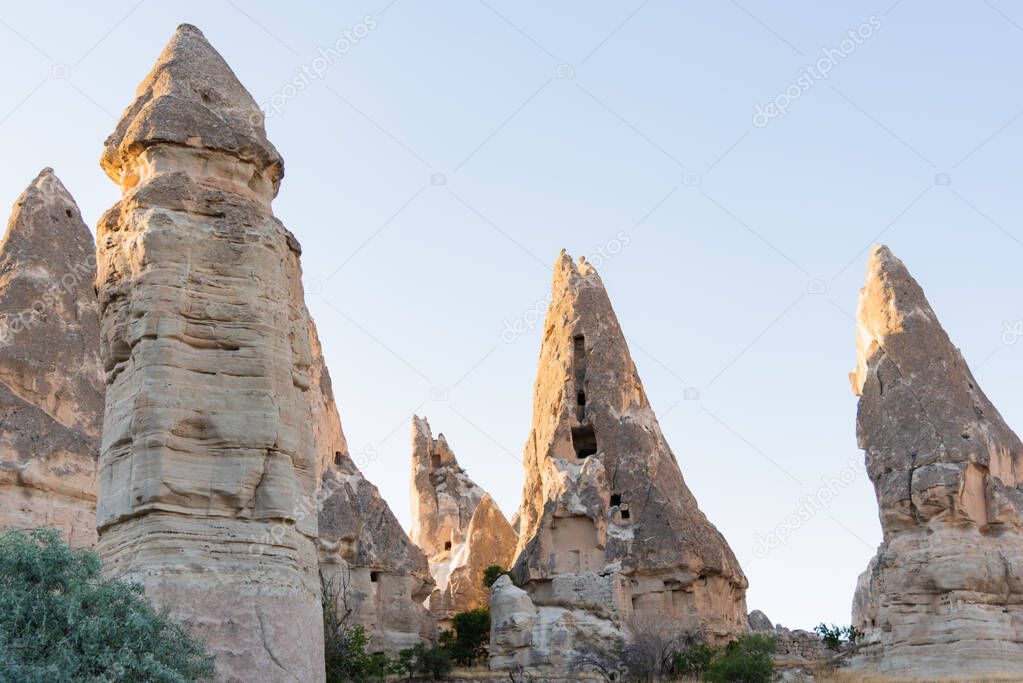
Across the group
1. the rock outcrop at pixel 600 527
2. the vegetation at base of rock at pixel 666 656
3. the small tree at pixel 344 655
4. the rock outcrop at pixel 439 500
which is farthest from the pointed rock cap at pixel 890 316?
the rock outcrop at pixel 439 500

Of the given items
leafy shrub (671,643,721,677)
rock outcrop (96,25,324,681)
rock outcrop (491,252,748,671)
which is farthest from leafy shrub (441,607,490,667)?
rock outcrop (96,25,324,681)

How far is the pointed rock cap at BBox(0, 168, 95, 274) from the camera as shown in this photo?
22625 mm

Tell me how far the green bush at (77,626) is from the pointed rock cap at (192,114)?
16.7 feet

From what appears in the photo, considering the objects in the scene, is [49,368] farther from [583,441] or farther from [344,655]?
[583,441]

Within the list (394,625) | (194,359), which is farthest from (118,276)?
(394,625)

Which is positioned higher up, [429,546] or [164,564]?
[429,546]

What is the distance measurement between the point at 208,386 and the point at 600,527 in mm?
17138

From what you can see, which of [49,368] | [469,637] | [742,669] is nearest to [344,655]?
[49,368]

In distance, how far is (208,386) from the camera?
14.3 metres

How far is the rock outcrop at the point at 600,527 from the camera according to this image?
1104 inches

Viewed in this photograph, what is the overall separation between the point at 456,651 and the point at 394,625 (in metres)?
1.79

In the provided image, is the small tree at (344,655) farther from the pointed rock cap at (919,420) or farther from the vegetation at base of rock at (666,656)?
the pointed rock cap at (919,420)

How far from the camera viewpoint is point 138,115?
15859mm

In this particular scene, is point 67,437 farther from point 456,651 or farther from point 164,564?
point 456,651
